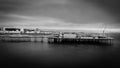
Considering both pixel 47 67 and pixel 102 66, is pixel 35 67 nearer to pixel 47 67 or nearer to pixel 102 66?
pixel 47 67

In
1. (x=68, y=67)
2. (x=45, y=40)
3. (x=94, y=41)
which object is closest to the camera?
(x=68, y=67)

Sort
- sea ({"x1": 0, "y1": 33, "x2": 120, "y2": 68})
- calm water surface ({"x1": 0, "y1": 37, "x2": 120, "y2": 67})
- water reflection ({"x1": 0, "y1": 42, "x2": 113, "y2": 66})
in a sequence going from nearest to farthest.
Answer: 1. sea ({"x1": 0, "y1": 33, "x2": 120, "y2": 68})
2. calm water surface ({"x1": 0, "y1": 37, "x2": 120, "y2": 67})
3. water reflection ({"x1": 0, "y1": 42, "x2": 113, "y2": 66})

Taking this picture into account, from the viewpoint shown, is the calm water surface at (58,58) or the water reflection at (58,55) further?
the water reflection at (58,55)

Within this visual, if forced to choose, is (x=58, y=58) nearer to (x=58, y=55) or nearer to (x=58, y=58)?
(x=58, y=58)

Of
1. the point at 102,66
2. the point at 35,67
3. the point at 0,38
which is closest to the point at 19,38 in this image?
the point at 0,38

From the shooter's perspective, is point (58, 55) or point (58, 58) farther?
point (58, 55)

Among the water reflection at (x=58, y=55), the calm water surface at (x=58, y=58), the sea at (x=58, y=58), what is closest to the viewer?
the sea at (x=58, y=58)

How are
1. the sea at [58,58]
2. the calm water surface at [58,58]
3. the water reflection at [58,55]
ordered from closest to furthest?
1. the sea at [58,58]
2. the calm water surface at [58,58]
3. the water reflection at [58,55]

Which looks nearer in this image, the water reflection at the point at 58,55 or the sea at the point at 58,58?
the sea at the point at 58,58

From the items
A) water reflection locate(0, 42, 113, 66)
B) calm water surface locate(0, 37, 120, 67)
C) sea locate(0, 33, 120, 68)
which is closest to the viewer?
sea locate(0, 33, 120, 68)

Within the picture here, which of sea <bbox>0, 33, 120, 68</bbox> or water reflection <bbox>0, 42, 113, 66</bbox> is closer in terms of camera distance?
sea <bbox>0, 33, 120, 68</bbox>

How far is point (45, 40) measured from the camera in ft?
97.7

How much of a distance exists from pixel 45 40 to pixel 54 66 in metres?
21.3

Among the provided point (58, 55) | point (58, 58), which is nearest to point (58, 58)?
point (58, 58)
